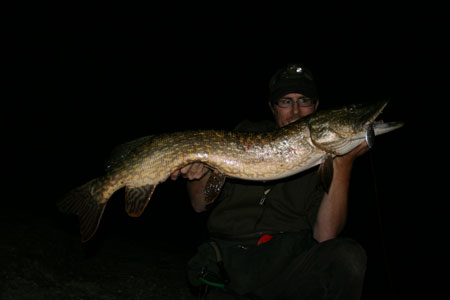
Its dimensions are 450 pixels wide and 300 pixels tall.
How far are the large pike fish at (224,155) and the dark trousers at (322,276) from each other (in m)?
0.67

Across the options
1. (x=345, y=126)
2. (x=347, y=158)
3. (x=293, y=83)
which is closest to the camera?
(x=345, y=126)

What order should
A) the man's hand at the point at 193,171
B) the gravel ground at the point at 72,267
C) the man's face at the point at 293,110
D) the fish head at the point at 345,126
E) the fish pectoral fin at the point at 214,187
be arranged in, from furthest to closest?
the man's face at the point at 293,110 < the gravel ground at the point at 72,267 < the man's hand at the point at 193,171 < the fish pectoral fin at the point at 214,187 < the fish head at the point at 345,126

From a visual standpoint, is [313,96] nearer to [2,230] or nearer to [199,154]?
[199,154]

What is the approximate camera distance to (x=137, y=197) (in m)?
2.04

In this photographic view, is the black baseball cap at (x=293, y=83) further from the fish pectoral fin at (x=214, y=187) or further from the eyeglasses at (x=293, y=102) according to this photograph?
the fish pectoral fin at (x=214, y=187)

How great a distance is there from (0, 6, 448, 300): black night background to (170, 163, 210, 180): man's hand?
1.40 metres

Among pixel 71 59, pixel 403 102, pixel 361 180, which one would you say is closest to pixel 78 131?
pixel 71 59

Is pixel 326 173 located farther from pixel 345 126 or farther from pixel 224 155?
pixel 224 155

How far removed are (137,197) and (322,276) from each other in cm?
145

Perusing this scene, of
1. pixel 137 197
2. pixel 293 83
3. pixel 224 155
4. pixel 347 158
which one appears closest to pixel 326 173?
pixel 347 158

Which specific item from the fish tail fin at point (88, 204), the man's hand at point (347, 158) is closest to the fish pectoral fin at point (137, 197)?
the fish tail fin at point (88, 204)

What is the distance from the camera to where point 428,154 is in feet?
44.1

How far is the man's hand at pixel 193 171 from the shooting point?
90.8 inches

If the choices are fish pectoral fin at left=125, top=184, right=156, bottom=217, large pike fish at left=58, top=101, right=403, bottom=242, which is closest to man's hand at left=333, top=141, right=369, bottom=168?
large pike fish at left=58, top=101, right=403, bottom=242
